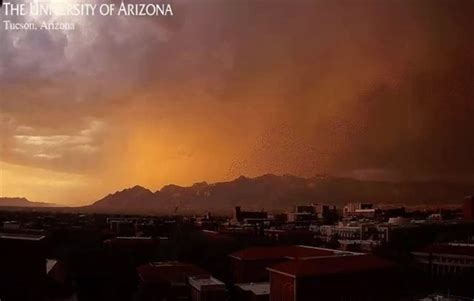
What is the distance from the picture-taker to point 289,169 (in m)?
4.20

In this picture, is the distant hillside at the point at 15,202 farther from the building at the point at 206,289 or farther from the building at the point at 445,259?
the building at the point at 445,259

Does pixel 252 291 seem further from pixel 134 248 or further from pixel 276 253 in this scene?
pixel 134 248

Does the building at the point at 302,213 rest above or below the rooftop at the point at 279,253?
above

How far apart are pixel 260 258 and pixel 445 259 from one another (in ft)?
4.64

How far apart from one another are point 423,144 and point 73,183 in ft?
8.76

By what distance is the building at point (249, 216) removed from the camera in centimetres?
427

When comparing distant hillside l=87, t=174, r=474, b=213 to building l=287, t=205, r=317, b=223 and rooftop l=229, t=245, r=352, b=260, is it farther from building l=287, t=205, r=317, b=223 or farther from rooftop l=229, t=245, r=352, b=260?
rooftop l=229, t=245, r=352, b=260

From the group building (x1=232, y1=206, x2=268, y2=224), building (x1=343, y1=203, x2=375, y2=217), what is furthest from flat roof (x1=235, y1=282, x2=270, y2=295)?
building (x1=343, y1=203, x2=375, y2=217)

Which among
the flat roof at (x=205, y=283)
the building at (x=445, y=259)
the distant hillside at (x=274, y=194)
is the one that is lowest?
the flat roof at (x=205, y=283)

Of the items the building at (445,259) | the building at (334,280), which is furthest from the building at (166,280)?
the building at (445,259)

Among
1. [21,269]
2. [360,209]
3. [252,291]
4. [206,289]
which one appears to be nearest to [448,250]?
[360,209]

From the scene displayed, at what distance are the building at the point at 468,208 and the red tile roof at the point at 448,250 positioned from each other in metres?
0.24

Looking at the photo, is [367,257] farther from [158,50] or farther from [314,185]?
[158,50]

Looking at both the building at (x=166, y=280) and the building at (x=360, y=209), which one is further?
the building at (x=360, y=209)
